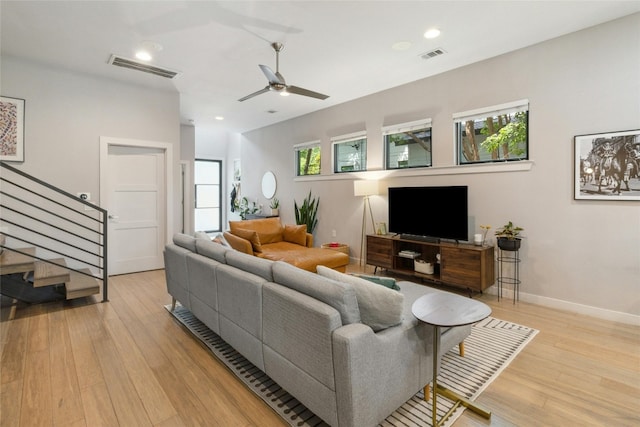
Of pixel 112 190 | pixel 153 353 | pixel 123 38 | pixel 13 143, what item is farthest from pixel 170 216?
pixel 153 353

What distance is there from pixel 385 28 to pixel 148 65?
3.02 m

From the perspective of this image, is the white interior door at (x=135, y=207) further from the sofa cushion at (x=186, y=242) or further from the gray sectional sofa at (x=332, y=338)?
the gray sectional sofa at (x=332, y=338)

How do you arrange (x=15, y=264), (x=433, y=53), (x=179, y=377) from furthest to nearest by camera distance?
(x=433, y=53)
(x=15, y=264)
(x=179, y=377)

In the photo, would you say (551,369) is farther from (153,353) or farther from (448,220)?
(153,353)

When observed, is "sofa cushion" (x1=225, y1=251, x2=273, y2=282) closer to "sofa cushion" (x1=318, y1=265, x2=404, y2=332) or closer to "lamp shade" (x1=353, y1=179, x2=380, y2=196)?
"sofa cushion" (x1=318, y1=265, x2=404, y2=332)

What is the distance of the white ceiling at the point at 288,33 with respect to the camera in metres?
2.86

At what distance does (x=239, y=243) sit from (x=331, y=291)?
9.67ft

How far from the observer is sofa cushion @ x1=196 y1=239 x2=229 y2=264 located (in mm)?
2686

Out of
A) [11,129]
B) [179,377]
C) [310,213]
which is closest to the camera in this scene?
[179,377]

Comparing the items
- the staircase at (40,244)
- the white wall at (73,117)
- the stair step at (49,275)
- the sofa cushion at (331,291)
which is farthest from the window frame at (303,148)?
the sofa cushion at (331,291)

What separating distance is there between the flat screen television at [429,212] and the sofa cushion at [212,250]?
8.95 feet

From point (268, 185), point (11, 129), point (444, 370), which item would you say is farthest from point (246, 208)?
point (444, 370)

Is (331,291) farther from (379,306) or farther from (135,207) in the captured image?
(135,207)

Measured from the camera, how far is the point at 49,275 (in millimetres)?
3436
